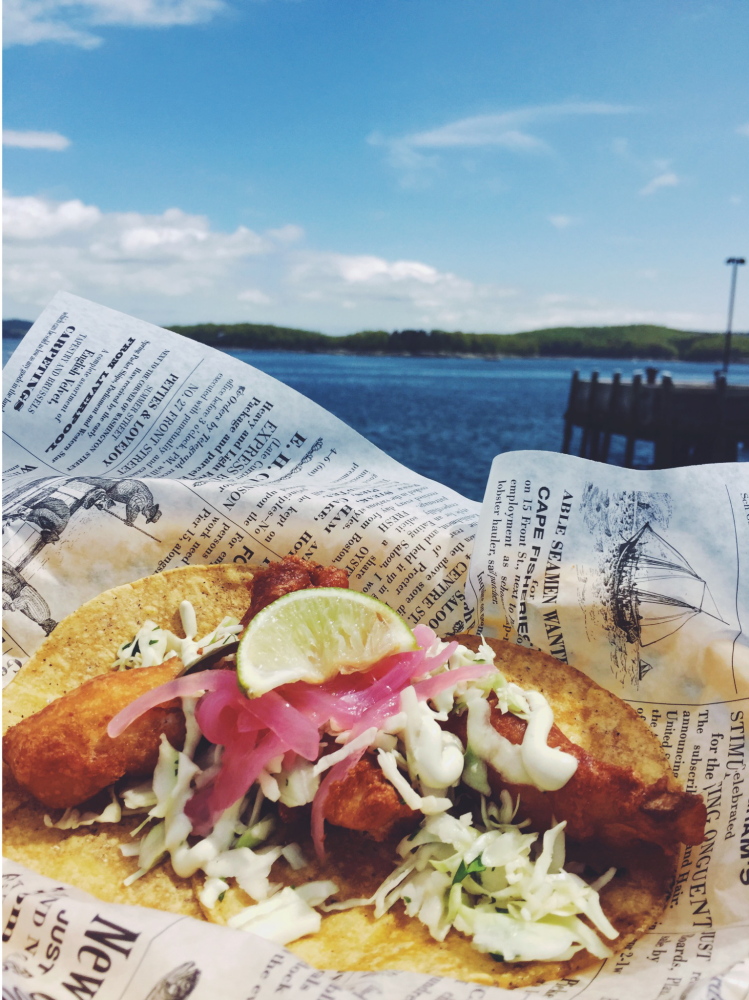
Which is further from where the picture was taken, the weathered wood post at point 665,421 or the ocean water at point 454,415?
the ocean water at point 454,415

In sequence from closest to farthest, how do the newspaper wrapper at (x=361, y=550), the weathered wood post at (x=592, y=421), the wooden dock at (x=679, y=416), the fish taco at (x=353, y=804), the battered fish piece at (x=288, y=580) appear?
the newspaper wrapper at (x=361, y=550) < the fish taco at (x=353, y=804) < the battered fish piece at (x=288, y=580) < the wooden dock at (x=679, y=416) < the weathered wood post at (x=592, y=421)

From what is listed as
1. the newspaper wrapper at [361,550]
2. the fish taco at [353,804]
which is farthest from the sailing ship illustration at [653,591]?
the fish taco at [353,804]

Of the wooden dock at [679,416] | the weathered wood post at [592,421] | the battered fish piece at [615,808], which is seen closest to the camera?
the battered fish piece at [615,808]

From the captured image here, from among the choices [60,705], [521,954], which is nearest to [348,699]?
[521,954]

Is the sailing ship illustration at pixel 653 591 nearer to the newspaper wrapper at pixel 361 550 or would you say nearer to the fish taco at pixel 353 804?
the newspaper wrapper at pixel 361 550

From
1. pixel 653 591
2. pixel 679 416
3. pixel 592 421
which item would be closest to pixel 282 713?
pixel 653 591

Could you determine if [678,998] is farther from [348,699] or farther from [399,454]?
[399,454]
